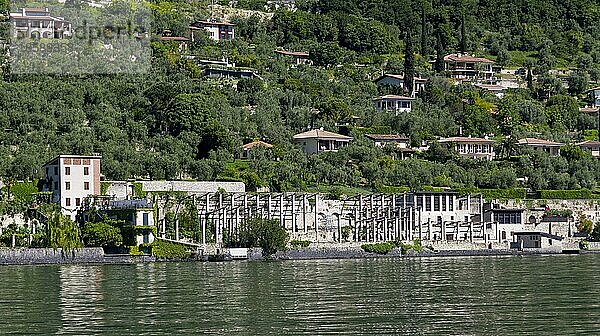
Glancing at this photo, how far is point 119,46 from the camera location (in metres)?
89.4

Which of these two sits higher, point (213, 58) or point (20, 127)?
point (213, 58)

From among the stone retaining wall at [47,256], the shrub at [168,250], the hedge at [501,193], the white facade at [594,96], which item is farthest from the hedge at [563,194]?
the stone retaining wall at [47,256]

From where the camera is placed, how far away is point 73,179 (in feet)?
212

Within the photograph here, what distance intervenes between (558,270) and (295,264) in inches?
485

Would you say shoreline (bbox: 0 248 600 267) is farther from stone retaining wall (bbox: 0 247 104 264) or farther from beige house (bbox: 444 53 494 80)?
beige house (bbox: 444 53 494 80)

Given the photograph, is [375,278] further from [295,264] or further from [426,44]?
[426,44]

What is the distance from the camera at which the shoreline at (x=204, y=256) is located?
54.8m

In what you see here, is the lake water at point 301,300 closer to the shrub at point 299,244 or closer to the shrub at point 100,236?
the shrub at point 100,236

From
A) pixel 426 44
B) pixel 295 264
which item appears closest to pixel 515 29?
pixel 426 44

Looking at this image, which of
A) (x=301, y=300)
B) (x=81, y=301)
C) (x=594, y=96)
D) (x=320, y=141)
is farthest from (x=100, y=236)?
(x=594, y=96)

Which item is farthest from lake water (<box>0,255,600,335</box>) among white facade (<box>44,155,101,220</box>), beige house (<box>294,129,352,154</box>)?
beige house (<box>294,129,352,154</box>)

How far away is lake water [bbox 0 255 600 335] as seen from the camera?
27.6 meters

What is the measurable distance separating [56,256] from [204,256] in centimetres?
711

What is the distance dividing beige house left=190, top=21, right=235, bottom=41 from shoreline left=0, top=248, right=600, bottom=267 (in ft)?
163
